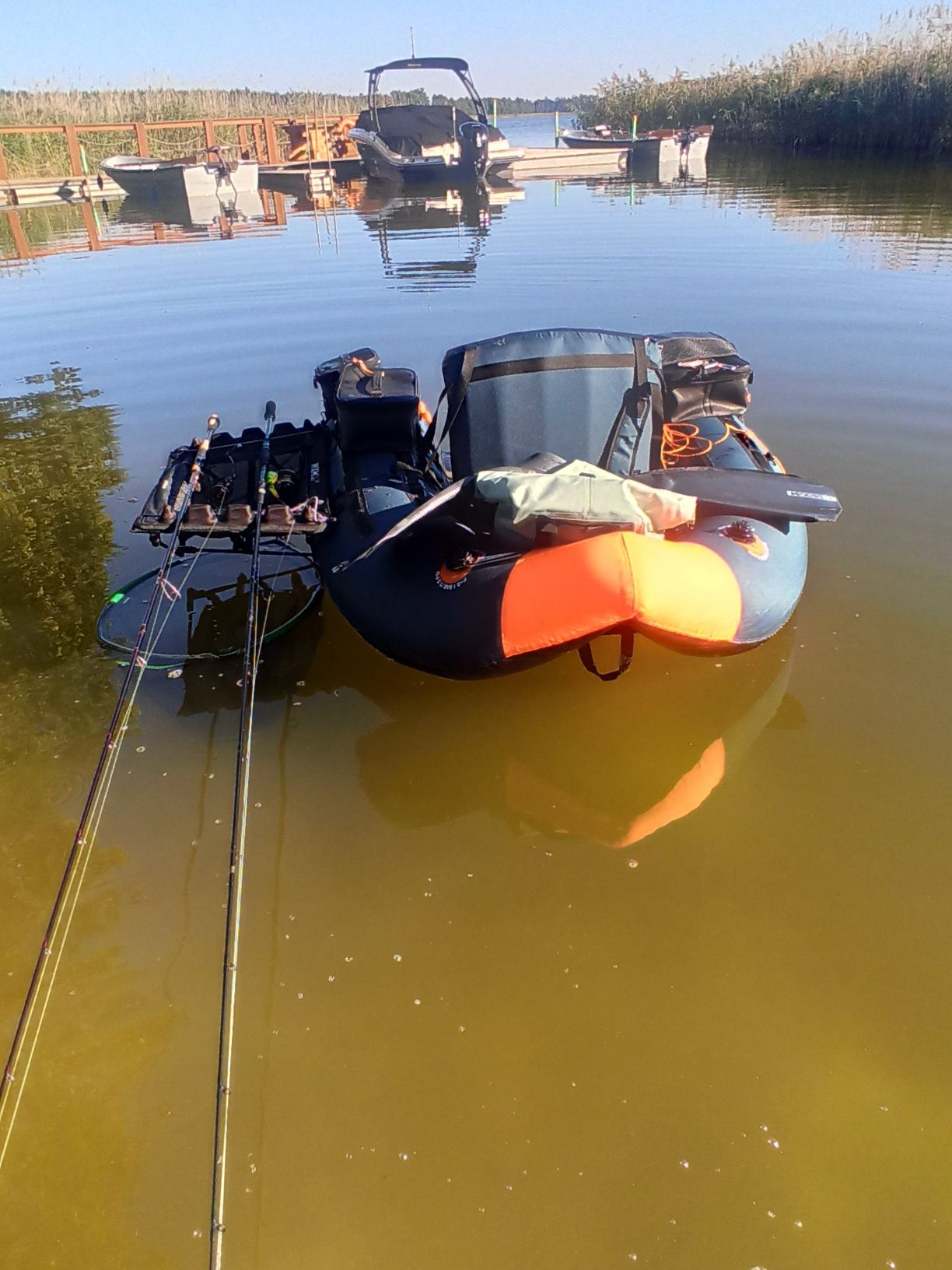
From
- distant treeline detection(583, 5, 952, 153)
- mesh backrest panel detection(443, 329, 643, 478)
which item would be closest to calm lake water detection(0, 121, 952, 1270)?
mesh backrest panel detection(443, 329, 643, 478)

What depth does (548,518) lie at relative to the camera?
9.90 ft

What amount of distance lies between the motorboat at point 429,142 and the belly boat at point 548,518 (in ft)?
63.5

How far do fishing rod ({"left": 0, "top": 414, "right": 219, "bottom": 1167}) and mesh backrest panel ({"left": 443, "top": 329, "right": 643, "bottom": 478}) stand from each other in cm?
130

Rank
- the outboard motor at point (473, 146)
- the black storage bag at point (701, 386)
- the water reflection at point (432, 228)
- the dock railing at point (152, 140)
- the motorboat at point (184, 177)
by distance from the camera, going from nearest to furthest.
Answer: the black storage bag at point (701, 386) < the water reflection at point (432, 228) < the motorboat at point (184, 177) < the outboard motor at point (473, 146) < the dock railing at point (152, 140)

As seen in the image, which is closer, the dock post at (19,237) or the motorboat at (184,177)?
the dock post at (19,237)

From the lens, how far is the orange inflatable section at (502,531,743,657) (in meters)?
2.77

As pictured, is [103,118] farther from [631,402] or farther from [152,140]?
[631,402]

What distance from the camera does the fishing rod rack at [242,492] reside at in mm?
3711

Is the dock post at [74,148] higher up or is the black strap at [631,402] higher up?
the dock post at [74,148]

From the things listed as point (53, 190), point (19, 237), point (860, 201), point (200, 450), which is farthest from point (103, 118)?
point (200, 450)

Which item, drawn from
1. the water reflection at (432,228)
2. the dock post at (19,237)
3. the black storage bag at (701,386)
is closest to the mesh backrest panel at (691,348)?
the black storage bag at (701,386)

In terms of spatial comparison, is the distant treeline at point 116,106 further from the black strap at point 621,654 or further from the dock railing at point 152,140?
the black strap at point 621,654

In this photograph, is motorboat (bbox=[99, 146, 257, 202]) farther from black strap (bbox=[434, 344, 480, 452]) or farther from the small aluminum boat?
black strap (bbox=[434, 344, 480, 452])

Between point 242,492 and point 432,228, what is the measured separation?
1418cm
